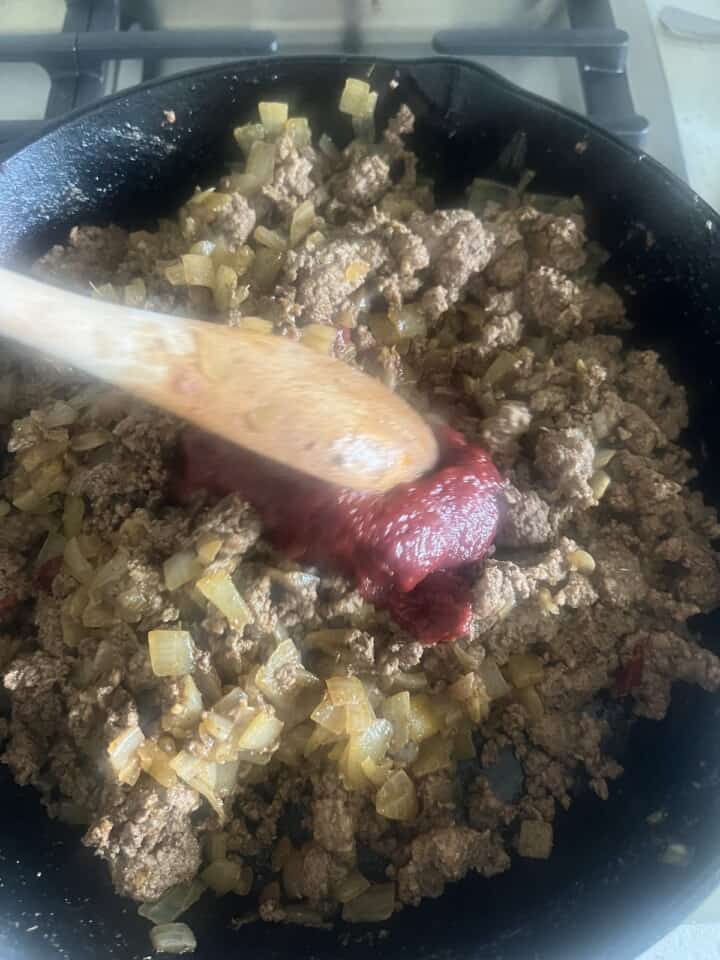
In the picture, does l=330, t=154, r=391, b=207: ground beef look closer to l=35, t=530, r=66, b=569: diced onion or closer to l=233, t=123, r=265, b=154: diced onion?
l=233, t=123, r=265, b=154: diced onion

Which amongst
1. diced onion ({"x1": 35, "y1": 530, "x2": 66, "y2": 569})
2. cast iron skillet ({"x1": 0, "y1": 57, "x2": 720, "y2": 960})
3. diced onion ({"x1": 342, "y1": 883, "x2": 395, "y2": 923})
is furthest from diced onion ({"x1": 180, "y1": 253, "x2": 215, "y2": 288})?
diced onion ({"x1": 342, "y1": 883, "x2": 395, "y2": 923})

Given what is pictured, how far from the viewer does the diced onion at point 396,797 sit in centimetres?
153

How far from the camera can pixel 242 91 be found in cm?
190

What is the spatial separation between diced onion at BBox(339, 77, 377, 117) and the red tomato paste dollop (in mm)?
864

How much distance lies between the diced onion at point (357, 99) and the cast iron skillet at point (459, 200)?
0.11 feet

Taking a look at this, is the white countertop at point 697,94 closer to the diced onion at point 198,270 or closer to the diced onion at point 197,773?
the diced onion at point 198,270

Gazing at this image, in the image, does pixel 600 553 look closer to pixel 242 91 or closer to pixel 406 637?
pixel 406 637

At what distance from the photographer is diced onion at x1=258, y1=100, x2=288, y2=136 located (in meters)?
1.91

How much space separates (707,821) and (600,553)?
0.53 m

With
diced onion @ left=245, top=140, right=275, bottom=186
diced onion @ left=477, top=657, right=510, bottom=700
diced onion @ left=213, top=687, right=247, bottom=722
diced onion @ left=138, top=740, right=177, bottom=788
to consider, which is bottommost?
diced onion @ left=138, top=740, right=177, bottom=788

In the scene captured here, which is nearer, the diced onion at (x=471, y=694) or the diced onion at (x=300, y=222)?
the diced onion at (x=471, y=694)

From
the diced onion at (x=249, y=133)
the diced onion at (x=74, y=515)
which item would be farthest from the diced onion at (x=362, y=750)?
the diced onion at (x=249, y=133)

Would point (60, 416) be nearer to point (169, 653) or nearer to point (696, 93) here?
point (169, 653)

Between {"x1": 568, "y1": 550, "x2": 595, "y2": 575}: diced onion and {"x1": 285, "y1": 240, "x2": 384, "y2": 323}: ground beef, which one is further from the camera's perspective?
{"x1": 285, "y1": 240, "x2": 384, "y2": 323}: ground beef
